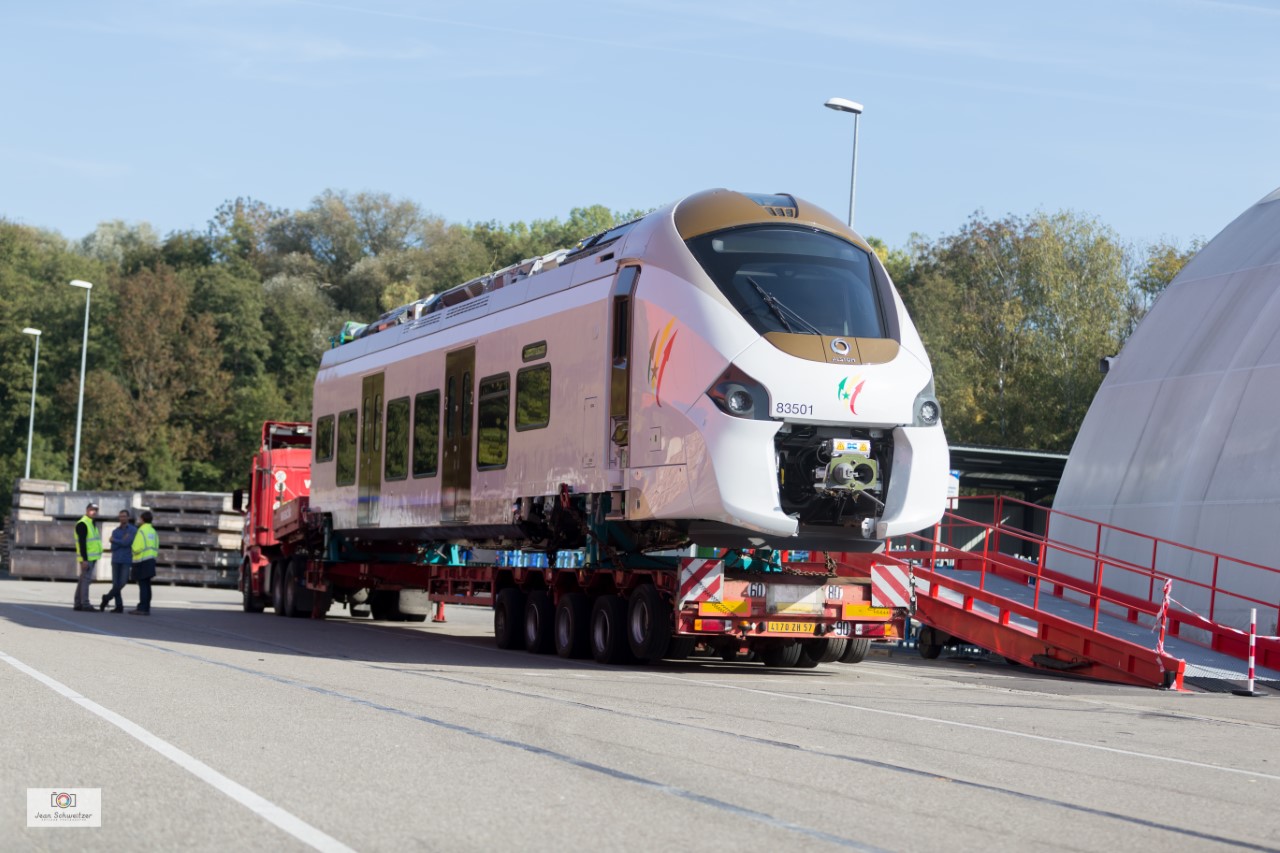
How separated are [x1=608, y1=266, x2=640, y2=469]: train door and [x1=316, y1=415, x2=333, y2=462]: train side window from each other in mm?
9838

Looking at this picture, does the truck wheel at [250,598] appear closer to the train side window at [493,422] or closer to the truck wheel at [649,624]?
the train side window at [493,422]

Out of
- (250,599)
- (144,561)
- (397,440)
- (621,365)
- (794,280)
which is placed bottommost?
(250,599)

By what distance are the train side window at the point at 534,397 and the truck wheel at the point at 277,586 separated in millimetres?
11483

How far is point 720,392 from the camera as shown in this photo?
51.6ft

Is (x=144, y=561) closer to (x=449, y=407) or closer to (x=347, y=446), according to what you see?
(x=347, y=446)

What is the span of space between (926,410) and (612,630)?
4.08 m

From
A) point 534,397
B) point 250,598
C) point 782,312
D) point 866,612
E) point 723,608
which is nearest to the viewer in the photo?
point 782,312

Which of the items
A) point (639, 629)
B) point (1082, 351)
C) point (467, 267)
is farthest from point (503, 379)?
point (467, 267)

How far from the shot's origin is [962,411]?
65000mm

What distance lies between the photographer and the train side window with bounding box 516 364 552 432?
18.7 metres

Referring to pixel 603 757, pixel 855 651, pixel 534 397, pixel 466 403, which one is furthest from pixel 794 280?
pixel 603 757

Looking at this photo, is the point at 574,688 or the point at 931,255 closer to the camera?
the point at 574,688

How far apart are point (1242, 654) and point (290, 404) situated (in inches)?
2461

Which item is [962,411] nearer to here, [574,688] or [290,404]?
[290,404]
